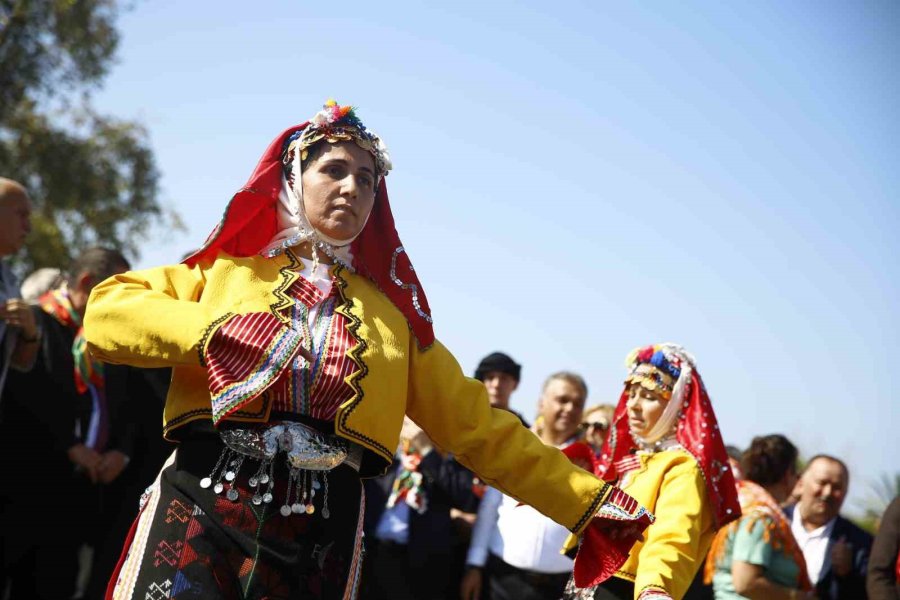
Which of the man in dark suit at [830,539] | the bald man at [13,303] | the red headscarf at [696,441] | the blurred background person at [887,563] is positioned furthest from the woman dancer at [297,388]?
the man in dark suit at [830,539]

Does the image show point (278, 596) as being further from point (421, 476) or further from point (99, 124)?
point (99, 124)

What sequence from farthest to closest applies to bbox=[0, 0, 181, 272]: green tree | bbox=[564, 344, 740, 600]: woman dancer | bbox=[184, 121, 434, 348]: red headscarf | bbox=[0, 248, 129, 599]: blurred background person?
bbox=[0, 0, 181, 272]: green tree, bbox=[0, 248, 129, 599]: blurred background person, bbox=[564, 344, 740, 600]: woman dancer, bbox=[184, 121, 434, 348]: red headscarf

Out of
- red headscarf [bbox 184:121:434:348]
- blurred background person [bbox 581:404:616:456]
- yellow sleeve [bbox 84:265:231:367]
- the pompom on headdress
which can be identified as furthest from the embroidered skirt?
blurred background person [bbox 581:404:616:456]

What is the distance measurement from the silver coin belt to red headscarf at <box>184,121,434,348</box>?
0.60 metres

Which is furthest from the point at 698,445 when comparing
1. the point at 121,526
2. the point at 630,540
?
the point at 121,526

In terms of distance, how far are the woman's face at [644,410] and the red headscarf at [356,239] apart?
1.61 m

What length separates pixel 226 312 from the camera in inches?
118

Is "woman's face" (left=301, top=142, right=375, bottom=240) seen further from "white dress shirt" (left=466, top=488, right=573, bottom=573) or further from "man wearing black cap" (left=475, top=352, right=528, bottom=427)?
"man wearing black cap" (left=475, top=352, right=528, bottom=427)

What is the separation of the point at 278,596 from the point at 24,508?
149 inches

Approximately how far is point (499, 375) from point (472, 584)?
1.60 meters

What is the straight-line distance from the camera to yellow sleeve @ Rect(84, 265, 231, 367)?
289 cm

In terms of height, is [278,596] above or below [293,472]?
below

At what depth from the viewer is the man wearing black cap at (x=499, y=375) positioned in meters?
7.11

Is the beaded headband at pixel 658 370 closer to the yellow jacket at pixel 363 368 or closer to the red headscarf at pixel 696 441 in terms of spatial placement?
the red headscarf at pixel 696 441
